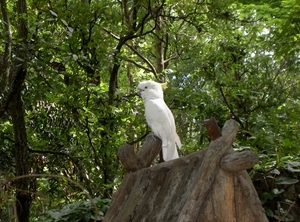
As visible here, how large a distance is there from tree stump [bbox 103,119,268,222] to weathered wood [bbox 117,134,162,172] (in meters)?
0.24

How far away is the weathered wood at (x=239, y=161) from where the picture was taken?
1718mm

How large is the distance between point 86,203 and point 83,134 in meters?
1.33

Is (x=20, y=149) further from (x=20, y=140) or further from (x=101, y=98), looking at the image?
(x=101, y=98)

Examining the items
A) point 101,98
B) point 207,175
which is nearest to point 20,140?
point 101,98

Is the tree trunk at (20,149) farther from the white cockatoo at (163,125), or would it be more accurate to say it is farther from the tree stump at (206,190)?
the tree stump at (206,190)

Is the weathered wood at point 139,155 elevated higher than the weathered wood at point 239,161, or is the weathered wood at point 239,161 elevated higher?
the weathered wood at point 139,155

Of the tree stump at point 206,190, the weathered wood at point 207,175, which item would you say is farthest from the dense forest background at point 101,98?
the weathered wood at point 207,175

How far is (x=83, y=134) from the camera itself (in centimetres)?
505

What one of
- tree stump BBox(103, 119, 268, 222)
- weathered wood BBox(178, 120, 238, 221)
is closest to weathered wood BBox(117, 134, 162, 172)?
tree stump BBox(103, 119, 268, 222)

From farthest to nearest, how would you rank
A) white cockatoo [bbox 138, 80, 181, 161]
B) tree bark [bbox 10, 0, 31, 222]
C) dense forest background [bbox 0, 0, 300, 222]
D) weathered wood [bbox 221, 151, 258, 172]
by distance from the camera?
tree bark [bbox 10, 0, 31, 222] < dense forest background [bbox 0, 0, 300, 222] < white cockatoo [bbox 138, 80, 181, 161] < weathered wood [bbox 221, 151, 258, 172]

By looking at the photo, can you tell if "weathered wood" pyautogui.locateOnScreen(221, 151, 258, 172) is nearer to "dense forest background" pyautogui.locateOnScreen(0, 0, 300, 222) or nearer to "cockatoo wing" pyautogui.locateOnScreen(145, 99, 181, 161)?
"cockatoo wing" pyautogui.locateOnScreen(145, 99, 181, 161)

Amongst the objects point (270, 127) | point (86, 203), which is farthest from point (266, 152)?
point (86, 203)

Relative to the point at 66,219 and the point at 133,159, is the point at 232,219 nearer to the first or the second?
the point at 133,159

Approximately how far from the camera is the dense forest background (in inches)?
147
